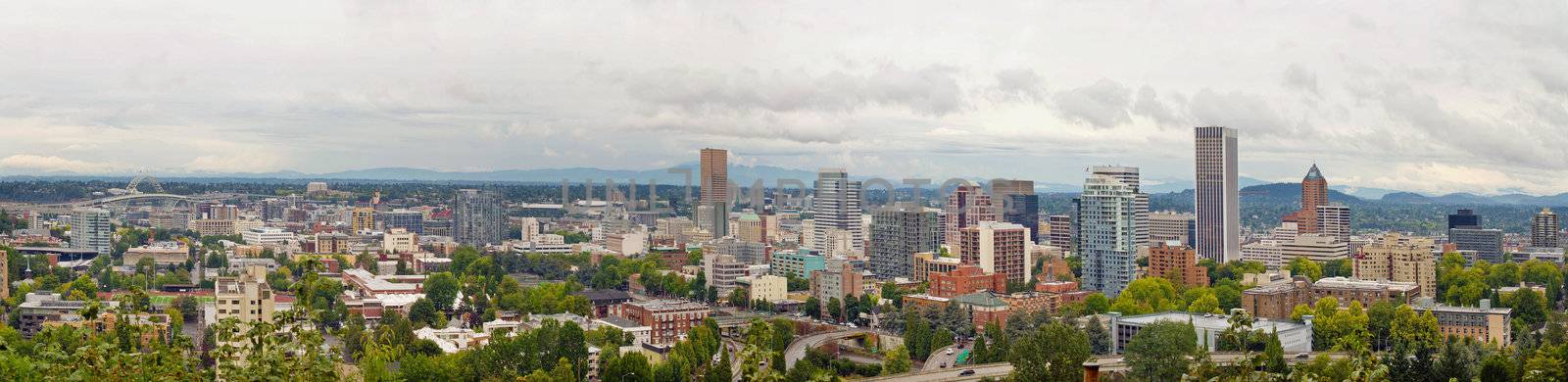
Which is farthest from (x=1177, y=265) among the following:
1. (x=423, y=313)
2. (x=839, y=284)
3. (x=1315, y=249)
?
(x=423, y=313)

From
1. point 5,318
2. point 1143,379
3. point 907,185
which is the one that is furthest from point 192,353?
point 907,185

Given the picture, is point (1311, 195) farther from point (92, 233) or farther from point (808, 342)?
point (92, 233)

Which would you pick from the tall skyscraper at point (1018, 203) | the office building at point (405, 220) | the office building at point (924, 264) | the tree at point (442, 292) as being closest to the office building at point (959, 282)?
the office building at point (924, 264)

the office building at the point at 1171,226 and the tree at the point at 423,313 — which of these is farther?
the office building at the point at 1171,226

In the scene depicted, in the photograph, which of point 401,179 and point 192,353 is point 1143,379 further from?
point 401,179

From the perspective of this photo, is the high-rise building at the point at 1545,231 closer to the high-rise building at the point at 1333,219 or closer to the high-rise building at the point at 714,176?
the high-rise building at the point at 1333,219
